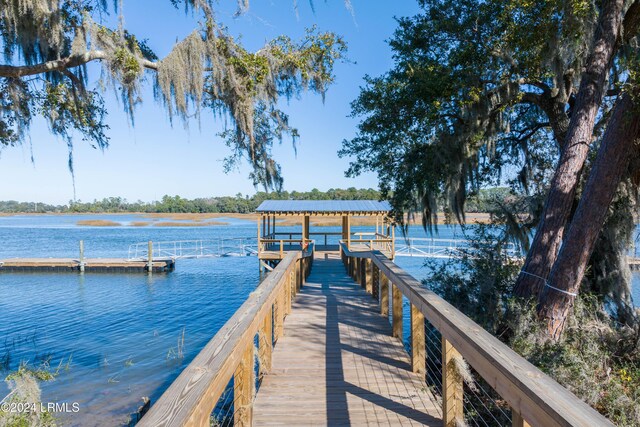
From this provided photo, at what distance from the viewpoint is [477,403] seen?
167 inches

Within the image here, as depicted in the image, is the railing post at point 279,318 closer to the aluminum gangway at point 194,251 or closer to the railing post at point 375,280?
the railing post at point 375,280

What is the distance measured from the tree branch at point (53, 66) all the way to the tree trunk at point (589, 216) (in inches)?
252

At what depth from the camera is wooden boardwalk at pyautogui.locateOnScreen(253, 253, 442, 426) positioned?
2523 millimetres

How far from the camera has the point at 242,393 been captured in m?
2.11

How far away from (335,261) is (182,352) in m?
7.39

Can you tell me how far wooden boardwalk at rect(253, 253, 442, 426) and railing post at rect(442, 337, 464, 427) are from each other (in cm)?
18

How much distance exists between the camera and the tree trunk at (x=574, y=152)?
5.44 m

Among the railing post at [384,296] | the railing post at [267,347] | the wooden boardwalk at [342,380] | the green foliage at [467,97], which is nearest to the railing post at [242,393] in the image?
the wooden boardwalk at [342,380]

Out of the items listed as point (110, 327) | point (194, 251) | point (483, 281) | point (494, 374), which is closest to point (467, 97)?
point (483, 281)

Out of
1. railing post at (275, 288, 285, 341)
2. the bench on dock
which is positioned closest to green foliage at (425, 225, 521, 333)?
the bench on dock

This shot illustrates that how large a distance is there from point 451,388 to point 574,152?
4642 millimetres

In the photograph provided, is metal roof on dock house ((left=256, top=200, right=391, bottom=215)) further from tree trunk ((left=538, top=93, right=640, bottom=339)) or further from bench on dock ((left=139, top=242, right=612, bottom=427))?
bench on dock ((left=139, top=242, right=612, bottom=427))

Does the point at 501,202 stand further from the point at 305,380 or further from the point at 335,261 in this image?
the point at 335,261

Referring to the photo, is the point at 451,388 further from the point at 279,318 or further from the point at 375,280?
the point at 375,280
